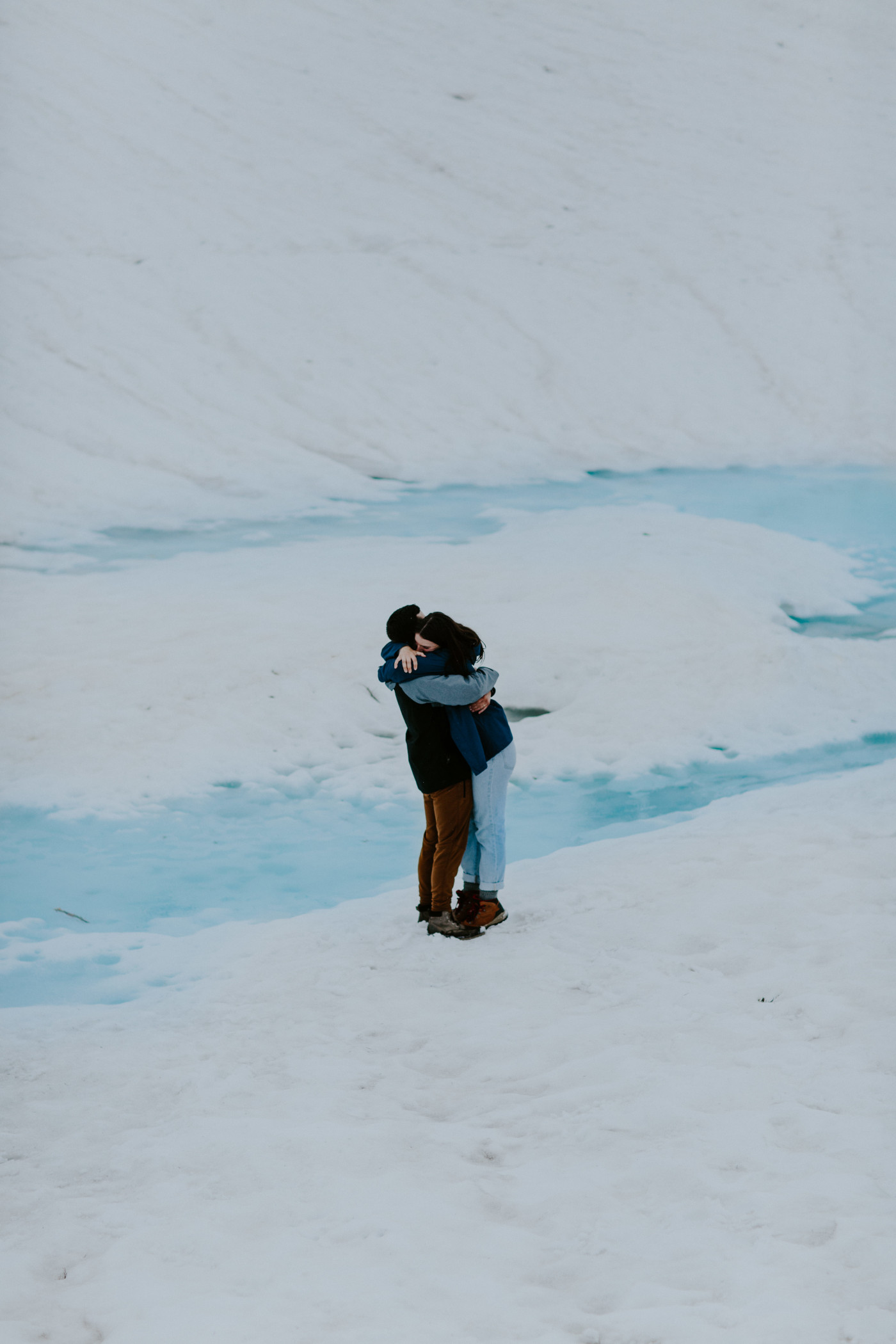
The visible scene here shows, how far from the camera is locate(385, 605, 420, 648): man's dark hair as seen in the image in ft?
13.0

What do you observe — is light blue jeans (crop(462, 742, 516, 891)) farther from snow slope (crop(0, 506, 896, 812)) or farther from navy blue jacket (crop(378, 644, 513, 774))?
snow slope (crop(0, 506, 896, 812))

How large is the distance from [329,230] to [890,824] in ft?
49.1

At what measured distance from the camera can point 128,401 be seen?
14555mm

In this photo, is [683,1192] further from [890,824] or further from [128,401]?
[128,401]

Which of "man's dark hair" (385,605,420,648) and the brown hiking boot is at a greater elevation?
"man's dark hair" (385,605,420,648)

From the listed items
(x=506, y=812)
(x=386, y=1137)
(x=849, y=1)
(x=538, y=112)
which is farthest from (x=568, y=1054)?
(x=849, y=1)

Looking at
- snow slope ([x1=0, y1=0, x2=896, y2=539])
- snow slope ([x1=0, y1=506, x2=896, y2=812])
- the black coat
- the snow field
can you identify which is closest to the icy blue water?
snow slope ([x1=0, y1=506, x2=896, y2=812])

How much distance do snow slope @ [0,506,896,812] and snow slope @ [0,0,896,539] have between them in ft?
10.6

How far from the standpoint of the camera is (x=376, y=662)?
319 inches

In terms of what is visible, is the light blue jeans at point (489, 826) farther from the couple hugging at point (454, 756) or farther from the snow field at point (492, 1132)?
the snow field at point (492, 1132)

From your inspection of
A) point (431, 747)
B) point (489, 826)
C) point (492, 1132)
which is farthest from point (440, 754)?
point (492, 1132)

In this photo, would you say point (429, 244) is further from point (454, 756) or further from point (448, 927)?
point (448, 927)

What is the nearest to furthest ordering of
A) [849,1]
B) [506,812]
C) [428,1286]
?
[428,1286] → [506,812] → [849,1]

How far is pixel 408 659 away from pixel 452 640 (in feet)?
0.57
